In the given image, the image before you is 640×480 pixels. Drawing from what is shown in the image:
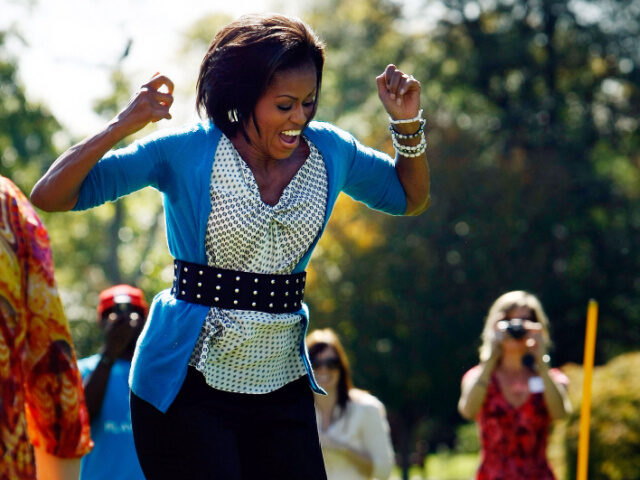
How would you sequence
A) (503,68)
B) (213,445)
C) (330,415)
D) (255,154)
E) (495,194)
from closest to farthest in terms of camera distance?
(213,445) < (255,154) < (330,415) < (495,194) < (503,68)

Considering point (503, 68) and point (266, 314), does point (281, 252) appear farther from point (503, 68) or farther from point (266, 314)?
point (503, 68)

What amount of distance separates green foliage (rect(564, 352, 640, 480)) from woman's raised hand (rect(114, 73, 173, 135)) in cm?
778

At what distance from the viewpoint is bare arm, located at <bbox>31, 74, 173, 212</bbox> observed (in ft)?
9.78

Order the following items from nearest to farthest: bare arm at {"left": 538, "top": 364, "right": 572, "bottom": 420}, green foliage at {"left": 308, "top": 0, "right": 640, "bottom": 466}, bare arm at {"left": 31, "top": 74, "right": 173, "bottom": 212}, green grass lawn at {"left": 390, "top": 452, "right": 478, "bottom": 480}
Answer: bare arm at {"left": 31, "top": 74, "right": 173, "bottom": 212} → bare arm at {"left": 538, "top": 364, "right": 572, "bottom": 420} → green foliage at {"left": 308, "top": 0, "right": 640, "bottom": 466} → green grass lawn at {"left": 390, "top": 452, "right": 478, "bottom": 480}

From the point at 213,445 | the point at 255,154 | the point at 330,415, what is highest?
the point at 255,154

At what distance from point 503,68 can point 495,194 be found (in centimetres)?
622

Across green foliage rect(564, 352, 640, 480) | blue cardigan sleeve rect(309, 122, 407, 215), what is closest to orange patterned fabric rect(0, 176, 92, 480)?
blue cardigan sleeve rect(309, 122, 407, 215)

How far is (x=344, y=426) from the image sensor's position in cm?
736

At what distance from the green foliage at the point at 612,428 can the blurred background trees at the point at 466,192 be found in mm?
8175

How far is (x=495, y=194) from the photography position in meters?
23.8

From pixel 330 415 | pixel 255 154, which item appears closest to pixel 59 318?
pixel 255 154

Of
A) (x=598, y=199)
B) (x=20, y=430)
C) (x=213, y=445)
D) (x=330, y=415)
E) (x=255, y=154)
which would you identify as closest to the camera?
(x=20, y=430)

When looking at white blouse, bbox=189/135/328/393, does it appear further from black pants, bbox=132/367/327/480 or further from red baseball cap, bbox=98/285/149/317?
red baseball cap, bbox=98/285/149/317

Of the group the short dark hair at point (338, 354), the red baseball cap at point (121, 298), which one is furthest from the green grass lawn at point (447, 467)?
the red baseball cap at point (121, 298)
